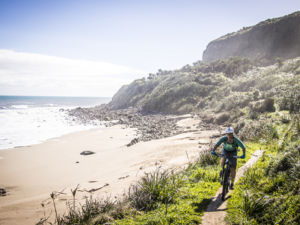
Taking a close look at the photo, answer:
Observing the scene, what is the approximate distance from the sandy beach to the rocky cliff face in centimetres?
4607

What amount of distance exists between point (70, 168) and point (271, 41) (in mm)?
64184

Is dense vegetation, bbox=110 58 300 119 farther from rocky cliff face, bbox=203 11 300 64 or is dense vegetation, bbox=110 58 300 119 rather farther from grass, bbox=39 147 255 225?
rocky cliff face, bbox=203 11 300 64

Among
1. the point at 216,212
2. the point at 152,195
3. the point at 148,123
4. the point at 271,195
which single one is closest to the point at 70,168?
the point at 152,195

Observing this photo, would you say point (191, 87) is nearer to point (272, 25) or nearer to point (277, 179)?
point (277, 179)

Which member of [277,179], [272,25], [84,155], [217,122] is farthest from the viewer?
[272,25]

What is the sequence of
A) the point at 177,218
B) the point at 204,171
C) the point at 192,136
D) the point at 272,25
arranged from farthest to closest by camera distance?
the point at 272,25, the point at 192,136, the point at 204,171, the point at 177,218

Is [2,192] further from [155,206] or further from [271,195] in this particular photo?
[271,195]

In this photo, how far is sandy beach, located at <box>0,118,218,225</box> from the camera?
6.96m

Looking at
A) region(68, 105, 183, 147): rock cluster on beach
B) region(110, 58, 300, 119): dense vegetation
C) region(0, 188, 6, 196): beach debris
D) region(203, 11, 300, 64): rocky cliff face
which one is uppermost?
region(203, 11, 300, 64): rocky cliff face

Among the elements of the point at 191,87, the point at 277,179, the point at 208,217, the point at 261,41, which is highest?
the point at 261,41

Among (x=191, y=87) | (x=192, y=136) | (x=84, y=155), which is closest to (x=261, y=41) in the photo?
(x=191, y=87)

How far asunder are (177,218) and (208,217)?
0.82m

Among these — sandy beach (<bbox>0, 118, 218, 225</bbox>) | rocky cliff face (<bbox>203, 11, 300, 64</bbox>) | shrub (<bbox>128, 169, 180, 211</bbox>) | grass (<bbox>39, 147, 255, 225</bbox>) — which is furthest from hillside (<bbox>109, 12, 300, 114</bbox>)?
shrub (<bbox>128, 169, 180, 211</bbox>)

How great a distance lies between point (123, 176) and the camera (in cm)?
898
